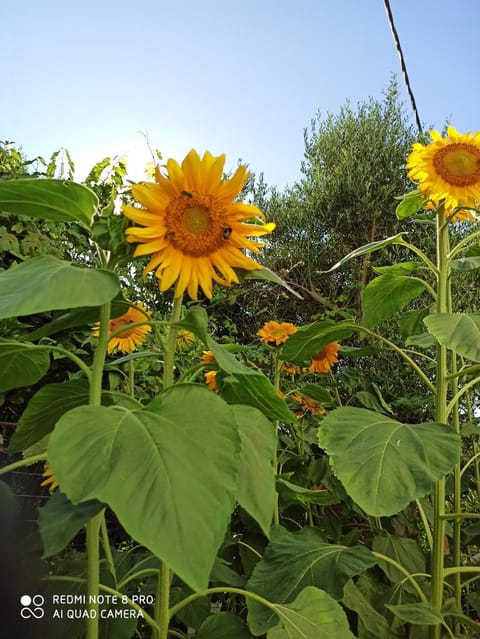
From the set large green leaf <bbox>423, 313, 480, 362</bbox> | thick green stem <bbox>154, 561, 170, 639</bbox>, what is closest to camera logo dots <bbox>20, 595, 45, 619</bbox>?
thick green stem <bbox>154, 561, 170, 639</bbox>

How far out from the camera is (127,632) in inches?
27.7

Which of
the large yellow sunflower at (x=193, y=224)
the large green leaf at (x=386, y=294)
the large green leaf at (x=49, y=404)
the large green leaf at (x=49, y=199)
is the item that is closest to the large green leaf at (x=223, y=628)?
the large green leaf at (x=49, y=404)

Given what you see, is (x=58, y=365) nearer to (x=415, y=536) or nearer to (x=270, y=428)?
(x=270, y=428)

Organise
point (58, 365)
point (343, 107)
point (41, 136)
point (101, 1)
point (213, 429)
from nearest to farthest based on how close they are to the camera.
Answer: point (213, 429) → point (58, 365) → point (41, 136) → point (101, 1) → point (343, 107)

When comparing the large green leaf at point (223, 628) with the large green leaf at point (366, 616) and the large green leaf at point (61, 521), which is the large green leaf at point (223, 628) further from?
the large green leaf at point (61, 521)

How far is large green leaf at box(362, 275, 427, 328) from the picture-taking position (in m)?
1.17

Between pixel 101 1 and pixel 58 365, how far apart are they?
2.15m

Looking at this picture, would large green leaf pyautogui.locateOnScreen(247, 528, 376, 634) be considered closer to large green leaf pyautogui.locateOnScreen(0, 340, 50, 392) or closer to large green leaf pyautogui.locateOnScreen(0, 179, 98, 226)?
large green leaf pyautogui.locateOnScreen(0, 340, 50, 392)

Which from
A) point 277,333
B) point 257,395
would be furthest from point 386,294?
point 257,395

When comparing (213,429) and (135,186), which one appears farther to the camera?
(135,186)

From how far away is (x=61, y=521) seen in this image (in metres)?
0.46

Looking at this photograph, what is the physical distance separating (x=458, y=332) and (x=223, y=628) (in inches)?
22.1

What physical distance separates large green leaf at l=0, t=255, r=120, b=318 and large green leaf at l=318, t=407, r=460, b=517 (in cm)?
42

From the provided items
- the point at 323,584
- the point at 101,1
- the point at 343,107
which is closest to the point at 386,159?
the point at 343,107
